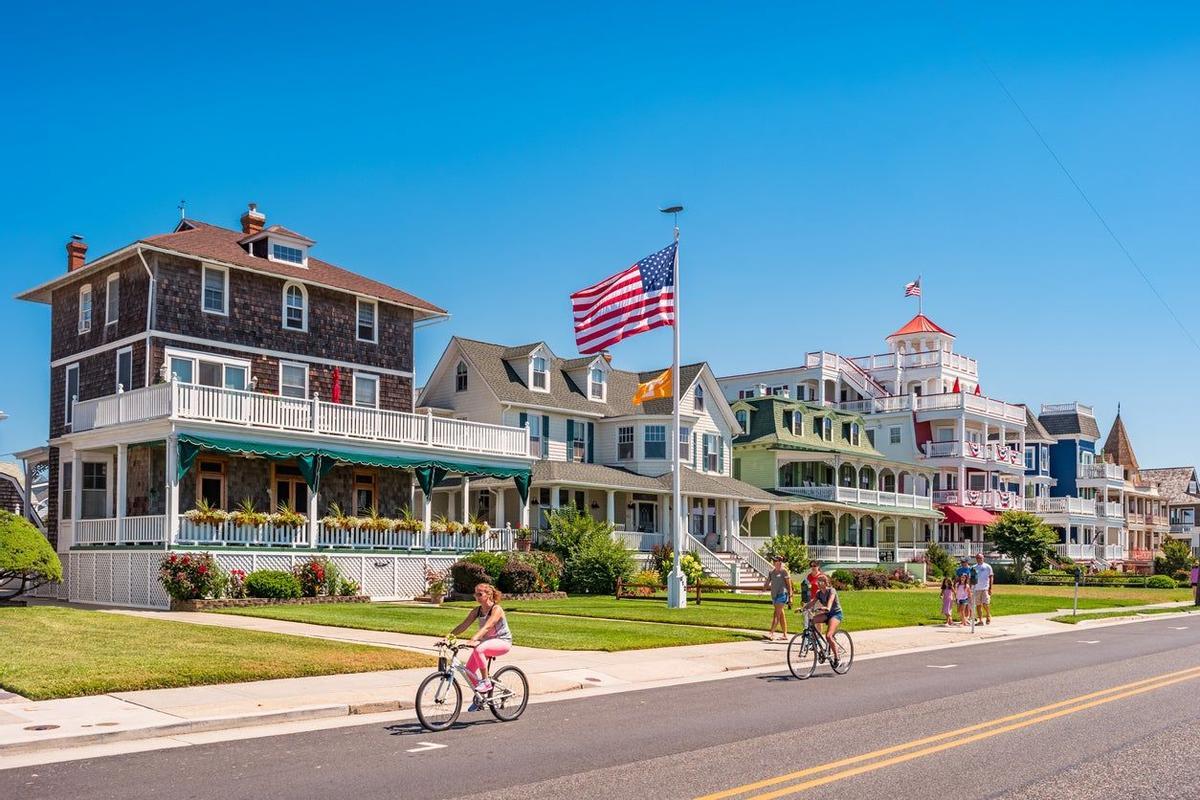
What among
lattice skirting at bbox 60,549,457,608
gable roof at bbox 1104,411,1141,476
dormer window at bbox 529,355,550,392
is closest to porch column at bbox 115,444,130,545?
lattice skirting at bbox 60,549,457,608

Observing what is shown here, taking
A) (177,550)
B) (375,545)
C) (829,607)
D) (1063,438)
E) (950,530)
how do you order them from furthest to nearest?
1. (1063,438)
2. (950,530)
3. (375,545)
4. (177,550)
5. (829,607)

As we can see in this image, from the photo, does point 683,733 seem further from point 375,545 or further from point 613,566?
point 613,566

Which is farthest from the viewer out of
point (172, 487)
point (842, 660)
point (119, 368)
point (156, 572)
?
point (119, 368)

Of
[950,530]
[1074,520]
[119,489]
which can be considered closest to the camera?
[119,489]

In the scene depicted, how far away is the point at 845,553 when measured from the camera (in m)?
60.1

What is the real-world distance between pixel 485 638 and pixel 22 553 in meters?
20.0

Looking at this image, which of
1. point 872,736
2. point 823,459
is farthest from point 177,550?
point 823,459

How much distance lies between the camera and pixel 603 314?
1297 inches

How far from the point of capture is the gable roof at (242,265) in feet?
117

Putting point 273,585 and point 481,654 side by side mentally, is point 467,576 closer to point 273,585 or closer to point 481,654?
point 273,585

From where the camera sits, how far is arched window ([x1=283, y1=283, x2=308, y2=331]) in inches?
1490

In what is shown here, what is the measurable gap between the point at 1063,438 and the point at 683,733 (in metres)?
84.5

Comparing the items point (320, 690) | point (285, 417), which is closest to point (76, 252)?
point (285, 417)

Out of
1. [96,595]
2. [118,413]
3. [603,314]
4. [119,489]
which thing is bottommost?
[96,595]
